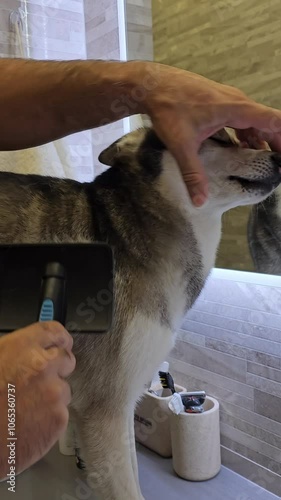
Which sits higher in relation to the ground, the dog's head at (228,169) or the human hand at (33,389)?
the dog's head at (228,169)

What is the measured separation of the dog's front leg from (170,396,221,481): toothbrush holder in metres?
0.38

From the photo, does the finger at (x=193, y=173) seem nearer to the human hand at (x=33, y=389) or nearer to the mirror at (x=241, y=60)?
the human hand at (x=33, y=389)

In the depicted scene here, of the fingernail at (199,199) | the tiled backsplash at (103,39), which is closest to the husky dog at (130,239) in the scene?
the fingernail at (199,199)

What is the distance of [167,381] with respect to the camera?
1108 mm

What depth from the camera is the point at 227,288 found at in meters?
1.06

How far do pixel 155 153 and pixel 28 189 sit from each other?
178 millimetres

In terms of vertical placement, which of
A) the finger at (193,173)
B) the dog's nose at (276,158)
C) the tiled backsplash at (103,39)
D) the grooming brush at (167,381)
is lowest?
the grooming brush at (167,381)

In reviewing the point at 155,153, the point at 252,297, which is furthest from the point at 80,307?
the point at 252,297

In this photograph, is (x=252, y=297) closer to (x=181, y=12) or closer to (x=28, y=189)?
(x=28, y=189)

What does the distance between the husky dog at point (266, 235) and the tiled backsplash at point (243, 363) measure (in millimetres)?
29

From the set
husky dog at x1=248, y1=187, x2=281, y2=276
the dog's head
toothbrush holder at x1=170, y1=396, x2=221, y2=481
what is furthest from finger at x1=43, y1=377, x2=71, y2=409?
toothbrush holder at x1=170, y1=396, x2=221, y2=481

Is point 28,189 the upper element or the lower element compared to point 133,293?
upper

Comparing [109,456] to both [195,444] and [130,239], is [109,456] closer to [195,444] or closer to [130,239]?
[130,239]

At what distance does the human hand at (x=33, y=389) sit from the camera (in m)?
0.31
